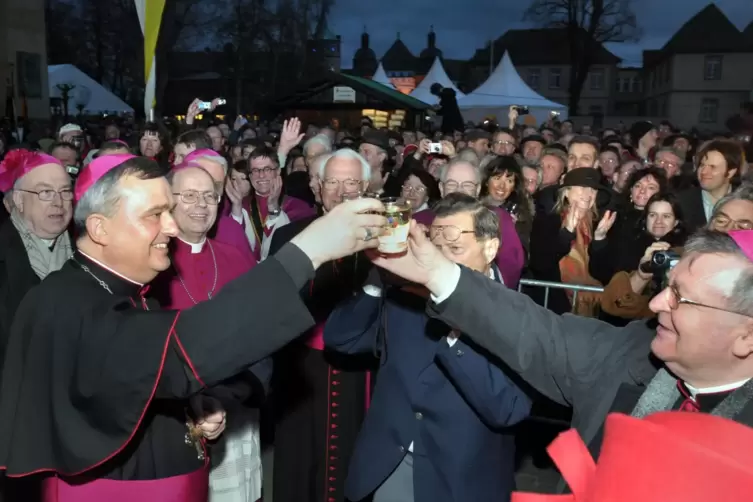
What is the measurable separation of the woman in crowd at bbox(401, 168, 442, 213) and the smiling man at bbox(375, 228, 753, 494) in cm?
395

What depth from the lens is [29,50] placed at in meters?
21.0

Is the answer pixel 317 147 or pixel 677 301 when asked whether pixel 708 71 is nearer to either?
pixel 317 147

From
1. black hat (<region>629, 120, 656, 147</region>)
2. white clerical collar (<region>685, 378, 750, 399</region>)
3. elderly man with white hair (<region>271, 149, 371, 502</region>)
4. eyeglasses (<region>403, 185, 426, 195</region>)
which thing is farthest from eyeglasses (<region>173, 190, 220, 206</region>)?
black hat (<region>629, 120, 656, 147</region>)

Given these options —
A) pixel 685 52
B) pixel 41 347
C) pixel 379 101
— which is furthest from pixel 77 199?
pixel 685 52

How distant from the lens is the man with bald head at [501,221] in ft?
15.7

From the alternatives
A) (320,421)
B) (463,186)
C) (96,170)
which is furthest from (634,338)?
(463,186)

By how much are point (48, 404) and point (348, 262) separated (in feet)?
5.79

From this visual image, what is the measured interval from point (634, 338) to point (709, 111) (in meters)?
69.2

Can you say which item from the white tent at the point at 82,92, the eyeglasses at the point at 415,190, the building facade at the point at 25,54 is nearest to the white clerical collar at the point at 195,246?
the eyeglasses at the point at 415,190

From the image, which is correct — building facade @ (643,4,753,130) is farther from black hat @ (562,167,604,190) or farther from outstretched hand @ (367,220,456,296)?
outstretched hand @ (367,220,456,296)

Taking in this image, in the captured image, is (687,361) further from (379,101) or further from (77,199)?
(379,101)

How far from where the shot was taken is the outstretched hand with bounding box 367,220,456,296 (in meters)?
2.30

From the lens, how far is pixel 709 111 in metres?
63.8

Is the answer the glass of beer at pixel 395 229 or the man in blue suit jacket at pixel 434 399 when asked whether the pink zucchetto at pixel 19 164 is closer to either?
the man in blue suit jacket at pixel 434 399
